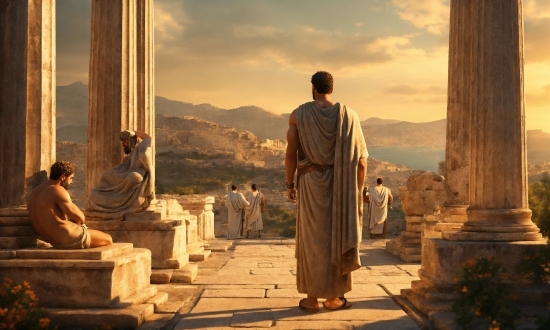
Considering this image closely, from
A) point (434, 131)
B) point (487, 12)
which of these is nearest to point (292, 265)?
point (487, 12)

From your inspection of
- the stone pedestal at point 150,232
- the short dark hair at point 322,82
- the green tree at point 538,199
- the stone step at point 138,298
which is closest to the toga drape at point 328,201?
the short dark hair at point 322,82

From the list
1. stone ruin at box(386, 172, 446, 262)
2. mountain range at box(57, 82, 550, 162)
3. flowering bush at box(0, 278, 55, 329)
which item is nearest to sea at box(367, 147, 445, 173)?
mountain range at box(57, 82, 550, 162)

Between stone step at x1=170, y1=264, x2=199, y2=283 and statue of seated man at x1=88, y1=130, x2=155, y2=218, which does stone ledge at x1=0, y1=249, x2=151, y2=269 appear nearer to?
stone step at x1=170, y1=264, x2=199, y2=283

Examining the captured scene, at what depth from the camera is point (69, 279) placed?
5.76 metres

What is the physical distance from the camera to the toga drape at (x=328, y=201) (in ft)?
19.7

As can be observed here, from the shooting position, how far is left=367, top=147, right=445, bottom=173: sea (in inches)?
5215

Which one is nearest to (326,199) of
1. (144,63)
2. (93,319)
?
(93,319)

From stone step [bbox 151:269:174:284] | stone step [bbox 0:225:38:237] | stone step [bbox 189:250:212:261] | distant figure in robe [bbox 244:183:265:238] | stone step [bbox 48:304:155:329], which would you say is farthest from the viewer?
distant figure in robe [bbox 244:183:265:238]

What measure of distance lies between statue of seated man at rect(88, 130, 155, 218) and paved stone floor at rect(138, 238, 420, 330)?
1.36m

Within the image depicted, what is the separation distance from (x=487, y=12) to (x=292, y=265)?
5.73 metres

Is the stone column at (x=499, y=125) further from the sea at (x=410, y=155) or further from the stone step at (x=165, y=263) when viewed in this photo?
the sea at (x=410, y=155)

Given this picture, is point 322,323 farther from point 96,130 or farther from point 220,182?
point 220,182

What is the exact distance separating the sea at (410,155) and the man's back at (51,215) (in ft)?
407

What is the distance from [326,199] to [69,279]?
2.53 m
